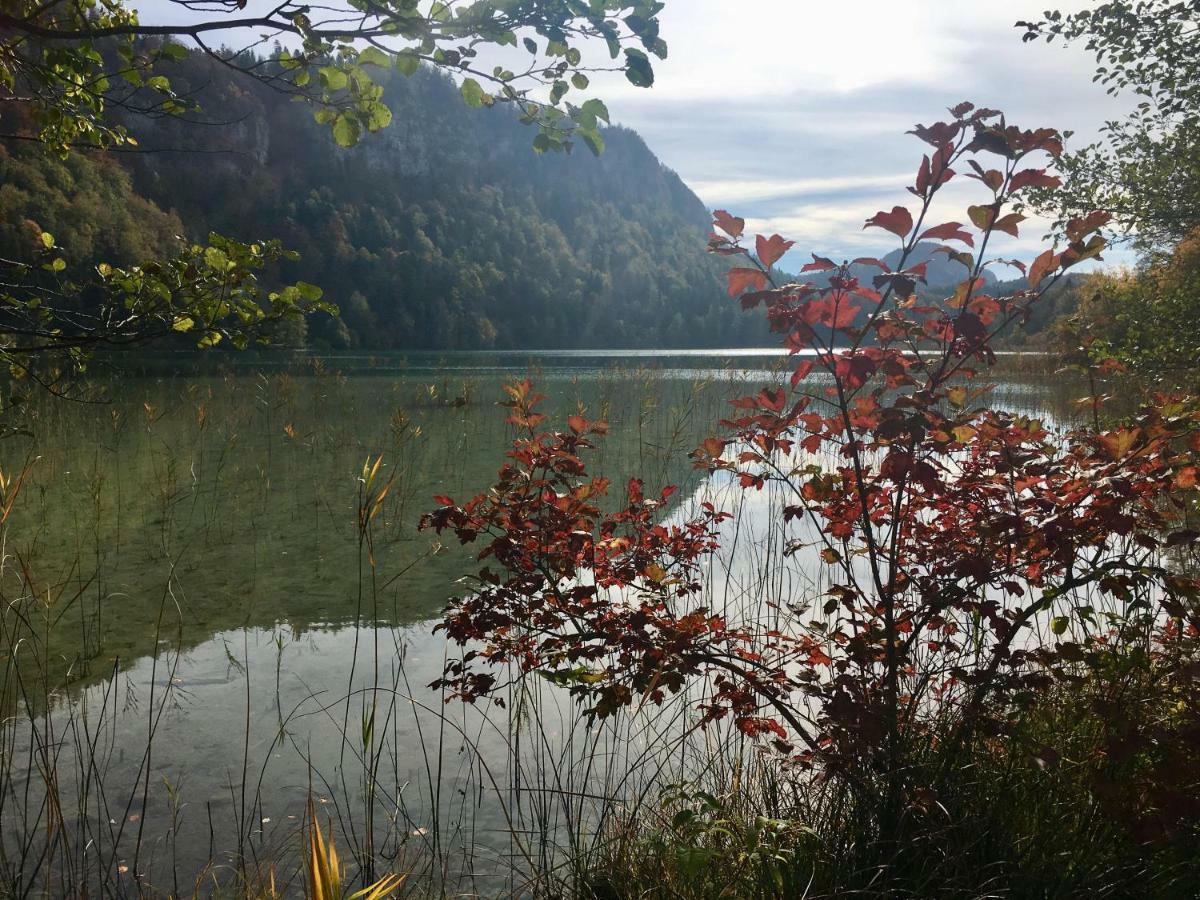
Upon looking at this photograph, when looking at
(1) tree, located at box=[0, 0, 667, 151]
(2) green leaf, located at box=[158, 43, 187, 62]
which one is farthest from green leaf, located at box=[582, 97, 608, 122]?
→ (2) green leaf, located at box=[158, 43, 187, 62]

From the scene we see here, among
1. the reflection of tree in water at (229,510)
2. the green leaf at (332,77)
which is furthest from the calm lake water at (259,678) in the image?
the green leaf at (332,77)

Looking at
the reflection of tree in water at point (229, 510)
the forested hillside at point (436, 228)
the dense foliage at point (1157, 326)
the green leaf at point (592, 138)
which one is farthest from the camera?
the forested hillside at point (436, 228)

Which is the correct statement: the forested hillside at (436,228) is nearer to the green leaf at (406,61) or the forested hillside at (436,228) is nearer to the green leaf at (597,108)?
the green leaf at (406,61)

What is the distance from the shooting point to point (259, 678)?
3.56 m

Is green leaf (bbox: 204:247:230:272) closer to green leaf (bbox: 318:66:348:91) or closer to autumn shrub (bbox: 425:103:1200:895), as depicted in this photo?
green leaf (bbox: 318:66:348:91)

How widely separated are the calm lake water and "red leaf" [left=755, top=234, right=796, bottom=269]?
1.38 meters

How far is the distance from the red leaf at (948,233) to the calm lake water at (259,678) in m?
1.62

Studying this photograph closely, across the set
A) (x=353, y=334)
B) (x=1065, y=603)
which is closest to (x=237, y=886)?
(x=1065, y=603)

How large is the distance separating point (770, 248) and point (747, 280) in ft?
0.37

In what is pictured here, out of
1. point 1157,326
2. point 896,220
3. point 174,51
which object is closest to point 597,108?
point 896,220

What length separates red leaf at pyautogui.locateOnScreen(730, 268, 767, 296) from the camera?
6.09 feet

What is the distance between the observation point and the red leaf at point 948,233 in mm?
1768

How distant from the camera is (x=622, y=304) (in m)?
103

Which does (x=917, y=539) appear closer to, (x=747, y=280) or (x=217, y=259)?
(x=747, y=280)
